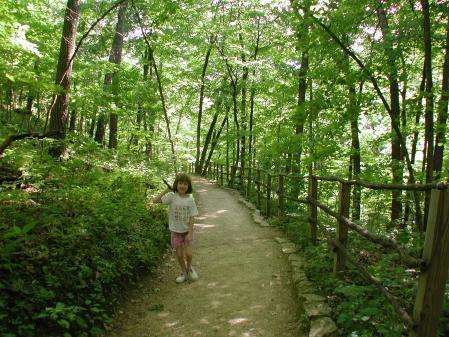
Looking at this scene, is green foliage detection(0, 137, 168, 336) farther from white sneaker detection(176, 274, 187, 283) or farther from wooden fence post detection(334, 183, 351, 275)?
A: wooden fence post detection(334, 183, 351, 275)

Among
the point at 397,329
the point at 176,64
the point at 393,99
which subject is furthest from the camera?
the point at 176,64

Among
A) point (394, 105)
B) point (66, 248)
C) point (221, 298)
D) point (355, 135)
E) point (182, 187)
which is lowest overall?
point (221, 298)

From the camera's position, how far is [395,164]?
8.70 meters

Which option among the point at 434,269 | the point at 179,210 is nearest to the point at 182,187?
the point at 179,210

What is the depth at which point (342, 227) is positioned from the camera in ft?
15.9

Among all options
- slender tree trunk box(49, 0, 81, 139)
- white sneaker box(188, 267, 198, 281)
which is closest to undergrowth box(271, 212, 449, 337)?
white sneaker box(188, 267, 198, 281)

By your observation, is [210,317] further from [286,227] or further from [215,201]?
[215,201]

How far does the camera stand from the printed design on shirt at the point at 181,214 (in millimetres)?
5715

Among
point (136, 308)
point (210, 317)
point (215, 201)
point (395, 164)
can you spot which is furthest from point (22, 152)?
point (395, 164)

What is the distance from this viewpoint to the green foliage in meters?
3.69

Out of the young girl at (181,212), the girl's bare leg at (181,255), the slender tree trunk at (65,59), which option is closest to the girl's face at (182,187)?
the young girl at (181,212)

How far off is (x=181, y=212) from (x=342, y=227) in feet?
7.79

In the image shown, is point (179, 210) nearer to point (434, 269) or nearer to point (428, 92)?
point (434, 269)

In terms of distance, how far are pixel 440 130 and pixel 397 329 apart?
5638 millimetres
